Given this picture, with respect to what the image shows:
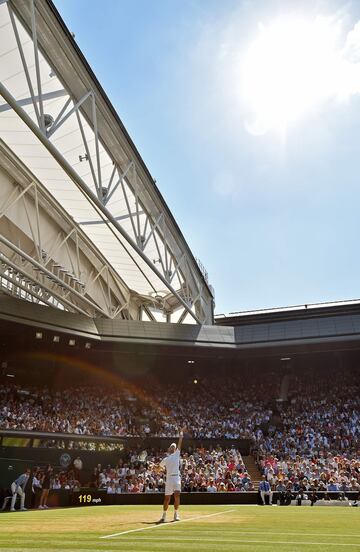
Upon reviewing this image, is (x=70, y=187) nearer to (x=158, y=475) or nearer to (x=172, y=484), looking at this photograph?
(x=158, y=475)

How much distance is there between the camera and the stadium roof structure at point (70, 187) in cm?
1761

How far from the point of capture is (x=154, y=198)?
26359mm

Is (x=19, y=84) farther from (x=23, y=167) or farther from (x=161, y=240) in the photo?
(x=161, y=240)

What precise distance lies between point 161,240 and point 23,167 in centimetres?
899

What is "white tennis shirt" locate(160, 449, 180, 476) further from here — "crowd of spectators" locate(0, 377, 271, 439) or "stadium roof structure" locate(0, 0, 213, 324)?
"crowd of spectators" locate(0, 377, 271, 439)

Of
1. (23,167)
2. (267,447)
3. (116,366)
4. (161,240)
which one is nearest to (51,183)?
(23,167)

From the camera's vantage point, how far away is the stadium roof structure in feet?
57.8

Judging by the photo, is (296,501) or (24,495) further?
(296,501)

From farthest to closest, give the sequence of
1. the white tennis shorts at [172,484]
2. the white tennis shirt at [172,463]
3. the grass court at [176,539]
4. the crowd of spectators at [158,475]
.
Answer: the crowd of spectators at [158,475] → the white tennis shirt at [172,463] → the white tennis shorts at [172,484] → the grass court at [176,539]

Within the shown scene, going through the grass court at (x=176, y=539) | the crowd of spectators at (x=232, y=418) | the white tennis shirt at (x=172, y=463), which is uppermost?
the crowd of spectators at (x=232, y=418)

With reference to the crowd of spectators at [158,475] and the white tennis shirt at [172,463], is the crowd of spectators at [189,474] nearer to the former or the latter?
the crowd of spectators at [158,475]

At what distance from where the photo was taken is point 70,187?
25406 millimetres

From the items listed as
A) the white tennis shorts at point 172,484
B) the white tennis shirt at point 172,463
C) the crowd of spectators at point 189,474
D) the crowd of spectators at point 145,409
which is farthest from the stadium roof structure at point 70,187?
the white tennis shorts at point 172,484

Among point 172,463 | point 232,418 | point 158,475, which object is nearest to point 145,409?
point 232,418
